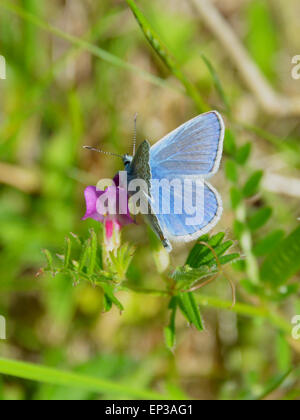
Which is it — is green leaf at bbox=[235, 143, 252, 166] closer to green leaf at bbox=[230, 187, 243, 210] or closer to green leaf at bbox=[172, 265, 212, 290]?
green leaf at bbox=[230, 187, 243, 210]

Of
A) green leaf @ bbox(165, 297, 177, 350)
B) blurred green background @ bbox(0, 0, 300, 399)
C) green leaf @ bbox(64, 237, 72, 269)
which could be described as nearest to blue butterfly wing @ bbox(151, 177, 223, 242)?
green leaf @ bbox(165, 297, 177, 350)

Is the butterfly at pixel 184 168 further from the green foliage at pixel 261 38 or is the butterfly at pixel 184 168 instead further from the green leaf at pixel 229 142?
the green foliage at pixel 261 38

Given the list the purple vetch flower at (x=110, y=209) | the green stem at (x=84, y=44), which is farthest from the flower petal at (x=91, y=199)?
the green stem at (x=84, y=44)

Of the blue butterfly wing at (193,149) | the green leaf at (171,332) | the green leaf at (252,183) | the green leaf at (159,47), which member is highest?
the green leaf at (159,47)

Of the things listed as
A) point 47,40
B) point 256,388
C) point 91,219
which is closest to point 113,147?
point 47,40

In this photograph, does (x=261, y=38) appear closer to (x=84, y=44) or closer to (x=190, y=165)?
(x=84, y=44)

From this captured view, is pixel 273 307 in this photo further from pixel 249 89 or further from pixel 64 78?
pixel 64 78
